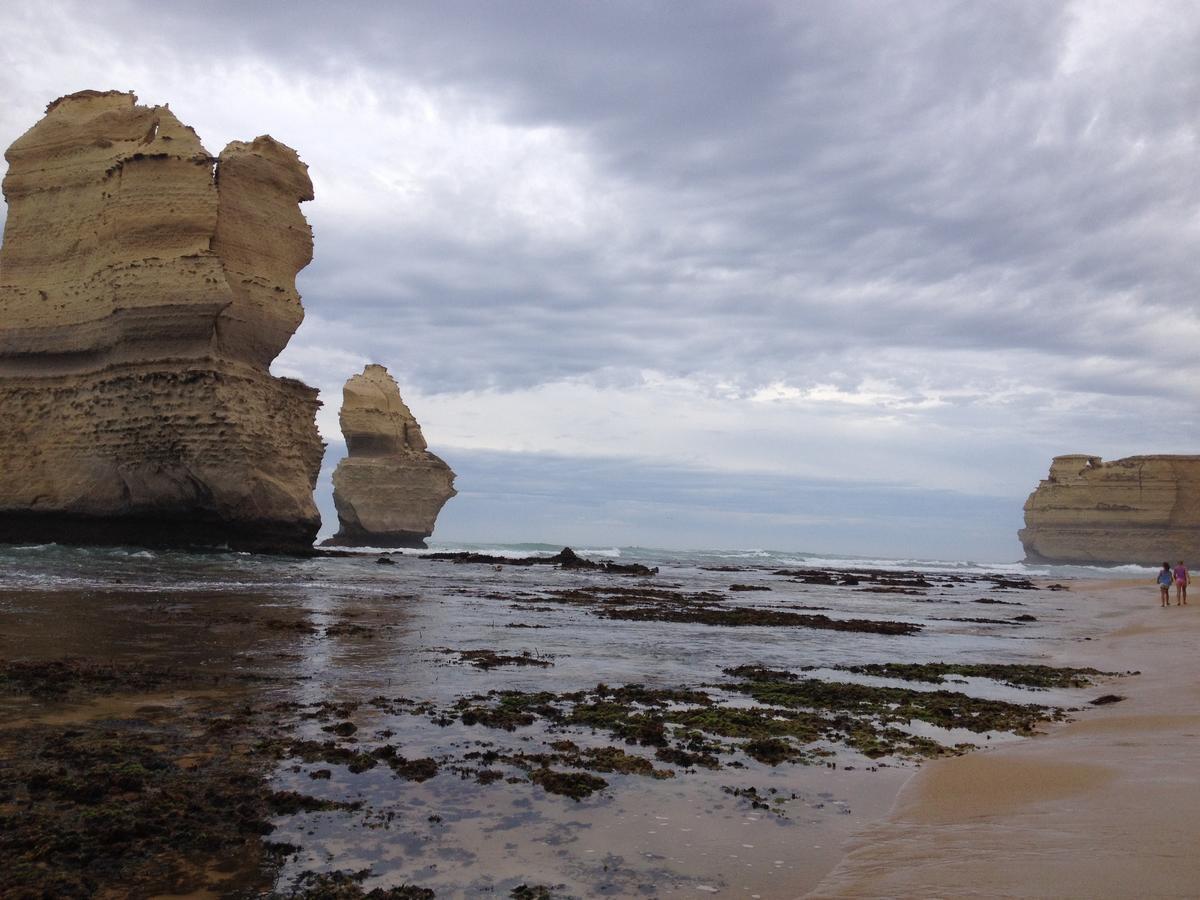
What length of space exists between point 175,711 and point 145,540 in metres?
29.8

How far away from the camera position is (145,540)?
32500 mm

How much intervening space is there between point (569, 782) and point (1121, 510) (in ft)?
295

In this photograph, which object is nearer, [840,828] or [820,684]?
[840,828]

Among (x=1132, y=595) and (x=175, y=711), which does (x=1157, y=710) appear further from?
(x=1132, y=595)

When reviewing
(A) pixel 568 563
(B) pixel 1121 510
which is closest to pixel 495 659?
(A) pixel 568 563

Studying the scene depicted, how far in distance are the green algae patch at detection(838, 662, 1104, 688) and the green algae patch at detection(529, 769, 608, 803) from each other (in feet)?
21.6

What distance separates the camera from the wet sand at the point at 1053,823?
361cm

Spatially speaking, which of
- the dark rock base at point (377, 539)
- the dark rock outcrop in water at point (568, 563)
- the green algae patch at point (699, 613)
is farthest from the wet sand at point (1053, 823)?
the dark rock base at point (377, 539)

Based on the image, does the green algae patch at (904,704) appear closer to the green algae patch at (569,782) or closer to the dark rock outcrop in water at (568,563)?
the green algae patch at (569,782)

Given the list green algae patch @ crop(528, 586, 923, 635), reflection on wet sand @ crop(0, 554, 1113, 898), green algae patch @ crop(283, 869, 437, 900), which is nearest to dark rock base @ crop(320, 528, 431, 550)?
green algae patch @ crop(528, 586, 923, 635)

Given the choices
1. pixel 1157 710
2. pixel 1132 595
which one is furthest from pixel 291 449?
pixel 1132 595

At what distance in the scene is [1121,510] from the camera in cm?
7894

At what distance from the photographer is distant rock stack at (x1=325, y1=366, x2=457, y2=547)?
5909 cm

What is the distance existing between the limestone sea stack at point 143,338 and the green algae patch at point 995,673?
26.3 m
